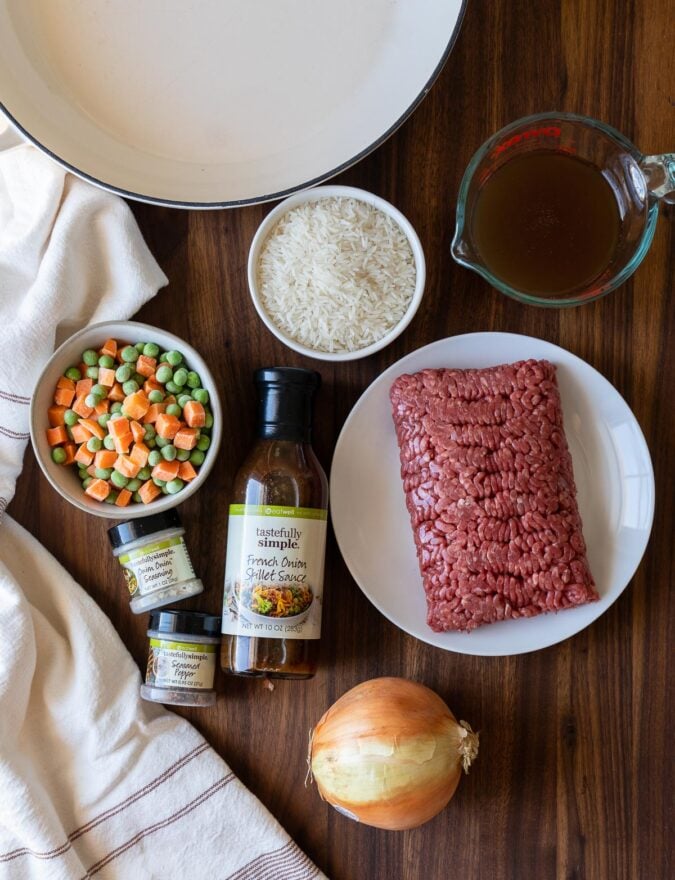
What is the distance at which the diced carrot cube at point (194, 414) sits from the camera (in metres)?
1.16

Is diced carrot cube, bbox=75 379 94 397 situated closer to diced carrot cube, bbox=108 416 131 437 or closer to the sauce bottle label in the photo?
diced carrot cube, bbox=108 416 131 437

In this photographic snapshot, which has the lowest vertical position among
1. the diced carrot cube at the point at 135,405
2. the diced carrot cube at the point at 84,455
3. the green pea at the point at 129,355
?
the diced carrot cube at the point at 84,455

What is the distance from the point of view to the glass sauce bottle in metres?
1.16

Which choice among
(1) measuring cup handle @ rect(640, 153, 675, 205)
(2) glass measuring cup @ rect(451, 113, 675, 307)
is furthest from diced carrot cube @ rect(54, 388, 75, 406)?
(1) measuring cup handle @ rect(640, 153, 675, 205)

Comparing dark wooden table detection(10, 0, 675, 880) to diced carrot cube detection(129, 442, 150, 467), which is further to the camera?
dark wooden table detection(10, 0, 675, 880)

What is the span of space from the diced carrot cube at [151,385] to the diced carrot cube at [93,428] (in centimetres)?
9

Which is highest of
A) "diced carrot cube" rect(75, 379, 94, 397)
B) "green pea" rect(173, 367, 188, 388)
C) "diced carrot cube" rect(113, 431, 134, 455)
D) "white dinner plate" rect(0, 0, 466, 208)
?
"white dinner plate" rect(0, 0, 466, 208)

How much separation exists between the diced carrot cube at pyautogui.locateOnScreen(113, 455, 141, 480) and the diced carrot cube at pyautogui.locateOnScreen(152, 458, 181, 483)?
0.03m

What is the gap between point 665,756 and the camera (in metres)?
1.28

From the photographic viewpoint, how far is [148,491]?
117cm

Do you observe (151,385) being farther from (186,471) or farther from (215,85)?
(215,85)

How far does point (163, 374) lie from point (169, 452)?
12 cm

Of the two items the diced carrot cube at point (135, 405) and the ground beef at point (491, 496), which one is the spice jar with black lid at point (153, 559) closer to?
the diced carrot cube at point (135, 405)

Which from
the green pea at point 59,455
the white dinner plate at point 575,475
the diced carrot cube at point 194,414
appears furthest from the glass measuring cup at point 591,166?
the green pea at point 59,455
